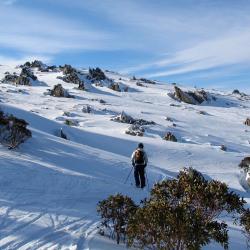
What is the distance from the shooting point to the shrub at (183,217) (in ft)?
23.1

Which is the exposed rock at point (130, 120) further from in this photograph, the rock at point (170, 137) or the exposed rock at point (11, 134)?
the exposed rock at point (11, 134)

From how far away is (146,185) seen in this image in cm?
1597

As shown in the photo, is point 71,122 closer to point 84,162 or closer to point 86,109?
point 86,109

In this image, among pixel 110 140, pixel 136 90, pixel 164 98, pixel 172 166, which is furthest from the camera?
pixel 136 90

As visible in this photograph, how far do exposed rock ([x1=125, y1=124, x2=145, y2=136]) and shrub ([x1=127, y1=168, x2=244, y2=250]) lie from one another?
704 inches

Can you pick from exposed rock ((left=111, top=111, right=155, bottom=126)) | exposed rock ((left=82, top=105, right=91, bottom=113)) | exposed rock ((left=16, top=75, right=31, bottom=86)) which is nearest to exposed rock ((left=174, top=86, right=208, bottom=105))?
exposed rock ((left=16, top=75, right=31, bottom=86))

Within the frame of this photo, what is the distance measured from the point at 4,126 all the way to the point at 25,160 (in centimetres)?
209

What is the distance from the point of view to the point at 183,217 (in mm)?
7086

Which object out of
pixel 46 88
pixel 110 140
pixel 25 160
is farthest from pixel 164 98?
pixel 25 160

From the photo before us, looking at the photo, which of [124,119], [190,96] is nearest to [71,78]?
[190,96]

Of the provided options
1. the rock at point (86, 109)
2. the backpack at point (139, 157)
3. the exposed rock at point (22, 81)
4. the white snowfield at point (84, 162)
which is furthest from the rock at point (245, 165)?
the exposed rock at point (22, 81)

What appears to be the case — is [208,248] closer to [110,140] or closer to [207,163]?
[207,163]

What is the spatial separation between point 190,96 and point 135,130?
1052 inches

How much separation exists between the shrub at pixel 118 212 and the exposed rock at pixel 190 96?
43013 millimetres
